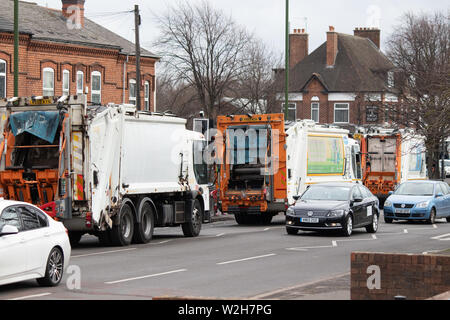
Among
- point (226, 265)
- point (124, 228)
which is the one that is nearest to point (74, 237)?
point (124, 228)

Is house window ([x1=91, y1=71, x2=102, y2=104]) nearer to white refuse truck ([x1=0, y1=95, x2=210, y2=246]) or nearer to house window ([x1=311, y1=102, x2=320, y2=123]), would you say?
white refuse truck ([x1=0, y1=95, x2=210, y2=246])

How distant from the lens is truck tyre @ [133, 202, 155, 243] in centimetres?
2225

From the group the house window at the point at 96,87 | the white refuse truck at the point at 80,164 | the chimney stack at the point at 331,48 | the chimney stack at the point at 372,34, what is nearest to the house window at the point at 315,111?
the chimney stack at the point at 331,48

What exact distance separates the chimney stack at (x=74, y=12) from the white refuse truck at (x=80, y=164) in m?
28.8

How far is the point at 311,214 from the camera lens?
24.8 meters

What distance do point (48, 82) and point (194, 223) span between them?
23256mm

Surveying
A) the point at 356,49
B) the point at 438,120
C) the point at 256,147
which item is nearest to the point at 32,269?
the point at 438,120

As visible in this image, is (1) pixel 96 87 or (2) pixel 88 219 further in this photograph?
(1) pixel 96 87

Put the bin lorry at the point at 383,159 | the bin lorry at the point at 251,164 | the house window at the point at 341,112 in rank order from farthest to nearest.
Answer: the house window at the point at 341,112
the bin lorry at the point at 383,159
the bin lorry at the point at 251,164

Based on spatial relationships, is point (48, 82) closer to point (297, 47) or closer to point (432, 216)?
point (432, 216)

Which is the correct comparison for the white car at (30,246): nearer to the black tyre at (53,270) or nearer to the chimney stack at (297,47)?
the black tyre at (53,270)

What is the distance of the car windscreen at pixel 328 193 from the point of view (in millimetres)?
25766

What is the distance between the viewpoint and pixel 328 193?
85.4 feet

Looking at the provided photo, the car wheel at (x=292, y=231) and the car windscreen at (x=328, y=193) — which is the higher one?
the car windscreen at (x=328, y=193)
